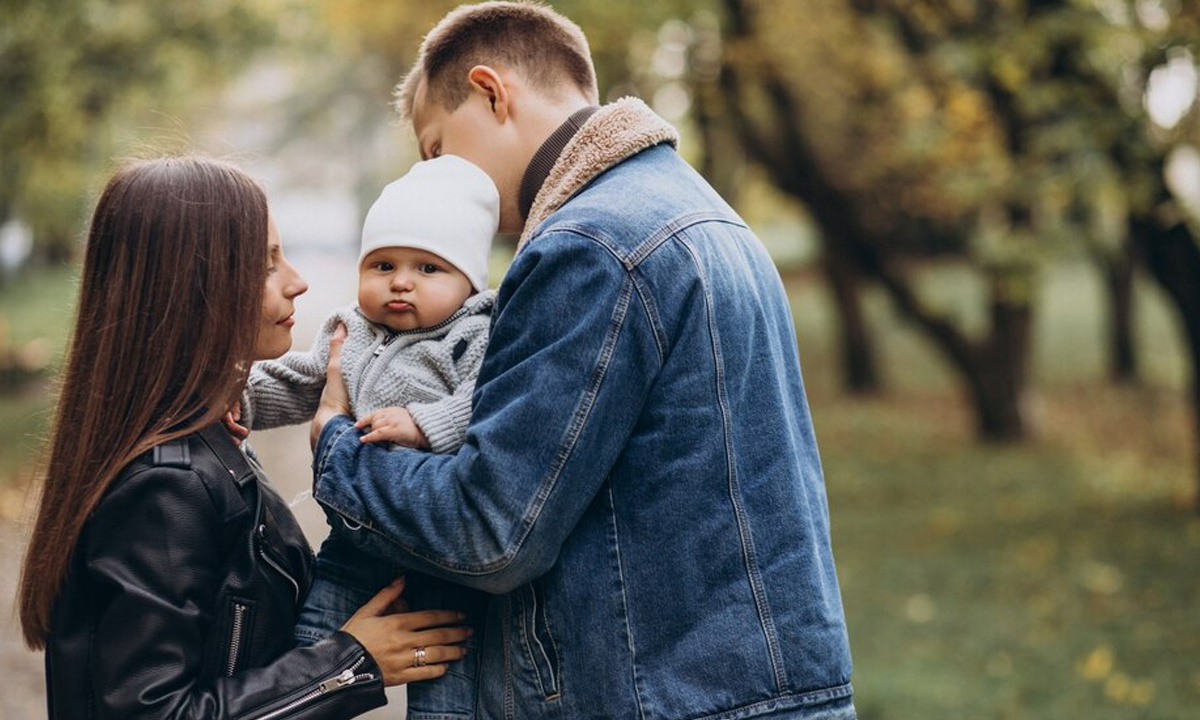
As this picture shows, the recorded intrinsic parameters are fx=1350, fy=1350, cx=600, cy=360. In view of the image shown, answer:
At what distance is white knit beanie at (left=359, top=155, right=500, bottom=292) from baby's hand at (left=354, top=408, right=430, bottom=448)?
0.33 m

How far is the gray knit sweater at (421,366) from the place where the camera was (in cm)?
241

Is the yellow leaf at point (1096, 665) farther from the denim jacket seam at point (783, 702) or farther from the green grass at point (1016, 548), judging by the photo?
the denim jacket seam at point (783, 702)

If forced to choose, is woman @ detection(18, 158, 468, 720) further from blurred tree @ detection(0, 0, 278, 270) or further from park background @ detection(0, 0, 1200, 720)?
blurred tree @ detection(0, 0, 278, 270)

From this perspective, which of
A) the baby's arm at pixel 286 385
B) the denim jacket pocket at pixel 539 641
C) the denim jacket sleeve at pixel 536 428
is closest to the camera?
the denim jacket sleeve at pixel 536 428

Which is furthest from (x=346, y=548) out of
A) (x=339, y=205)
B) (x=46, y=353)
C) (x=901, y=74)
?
(x=339, y=205)

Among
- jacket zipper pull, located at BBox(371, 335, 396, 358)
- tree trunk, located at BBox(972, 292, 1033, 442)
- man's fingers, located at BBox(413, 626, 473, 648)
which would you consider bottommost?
tree trunk, located at BBox(972, 292, 1033, 442)

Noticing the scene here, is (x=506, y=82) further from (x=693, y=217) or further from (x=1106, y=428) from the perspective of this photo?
(x=1106, y=428)

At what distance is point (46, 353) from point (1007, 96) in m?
15.3

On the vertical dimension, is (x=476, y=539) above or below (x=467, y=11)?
below

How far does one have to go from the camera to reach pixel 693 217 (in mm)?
2391

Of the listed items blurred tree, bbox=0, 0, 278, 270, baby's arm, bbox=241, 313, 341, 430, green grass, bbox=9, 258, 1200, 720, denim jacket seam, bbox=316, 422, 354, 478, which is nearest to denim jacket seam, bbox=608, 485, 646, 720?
denim jacket seam, bbox=316, 422, 354, 478

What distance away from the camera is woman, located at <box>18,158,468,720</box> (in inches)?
89.6

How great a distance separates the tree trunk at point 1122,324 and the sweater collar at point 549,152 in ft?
65.3

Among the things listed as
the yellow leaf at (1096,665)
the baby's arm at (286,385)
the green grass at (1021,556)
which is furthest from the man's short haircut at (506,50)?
the yellow leaf at (1096,665)
